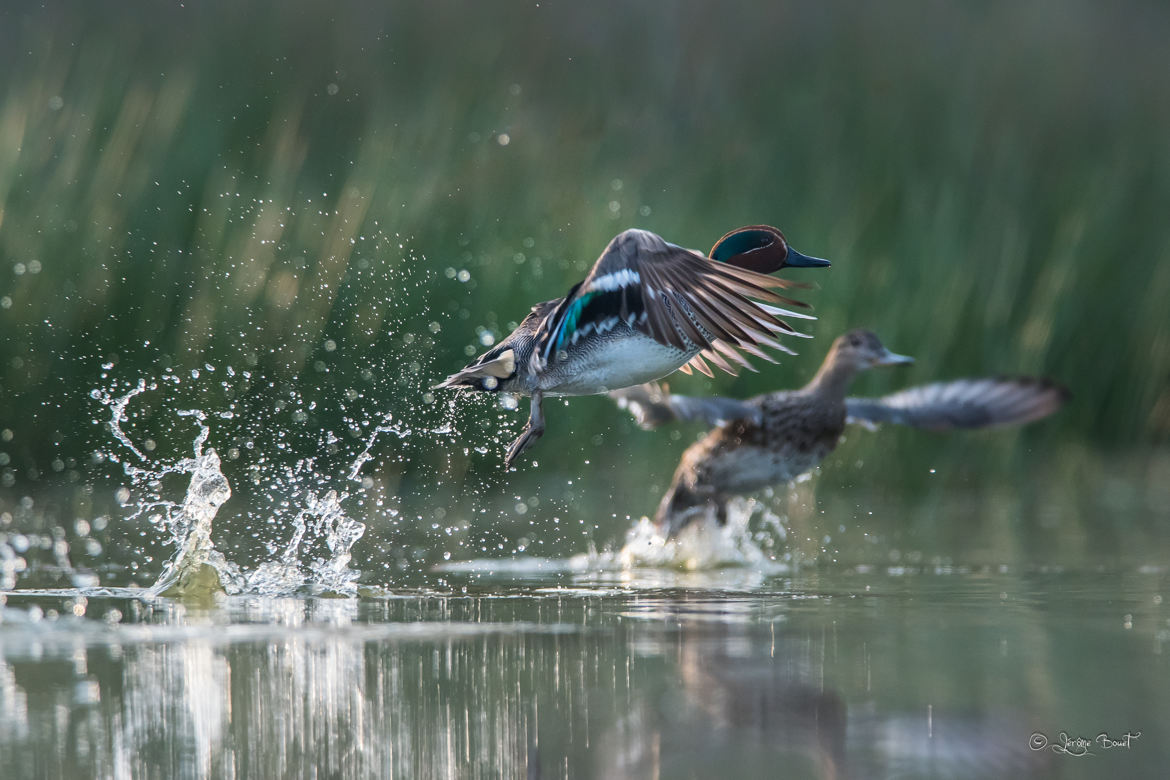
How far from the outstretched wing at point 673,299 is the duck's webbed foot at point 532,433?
38 centimetres

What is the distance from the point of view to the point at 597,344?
518 centimetres

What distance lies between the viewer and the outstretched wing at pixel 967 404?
7.30 m

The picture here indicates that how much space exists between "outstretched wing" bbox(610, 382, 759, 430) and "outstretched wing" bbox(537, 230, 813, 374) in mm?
2051

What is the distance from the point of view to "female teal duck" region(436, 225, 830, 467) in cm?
465

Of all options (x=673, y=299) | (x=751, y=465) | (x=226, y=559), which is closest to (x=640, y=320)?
(x=673, y=299)

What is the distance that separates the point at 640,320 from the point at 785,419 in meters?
2.69

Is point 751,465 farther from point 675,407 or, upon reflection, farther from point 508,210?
point 508,210

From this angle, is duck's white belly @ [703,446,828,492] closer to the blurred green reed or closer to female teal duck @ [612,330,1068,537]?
female teal duck @ [612,330,1068,537]

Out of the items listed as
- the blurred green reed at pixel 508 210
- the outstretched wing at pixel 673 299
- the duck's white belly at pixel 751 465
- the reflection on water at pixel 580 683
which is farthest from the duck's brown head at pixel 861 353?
the outstretched wing at pixel 673 299

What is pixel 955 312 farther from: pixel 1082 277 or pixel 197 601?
pixel 197 601

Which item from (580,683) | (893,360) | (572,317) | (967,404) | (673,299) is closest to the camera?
(580,683)

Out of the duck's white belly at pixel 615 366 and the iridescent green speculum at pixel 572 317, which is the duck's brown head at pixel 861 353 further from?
the iridescent green speculum at pixel 572 317

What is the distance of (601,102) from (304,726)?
23.0ft

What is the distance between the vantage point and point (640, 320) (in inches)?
190
